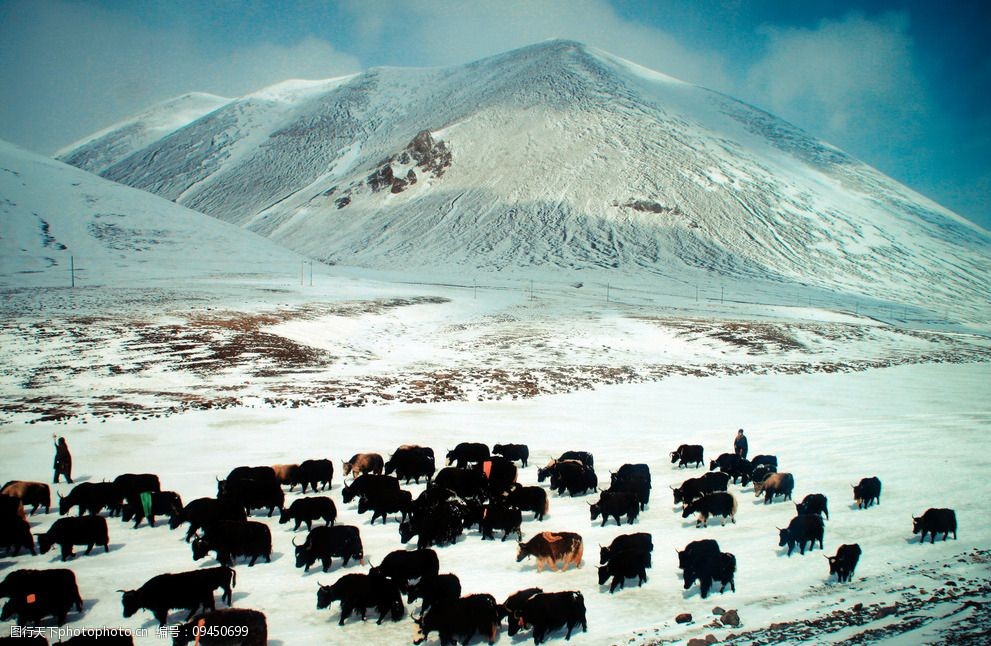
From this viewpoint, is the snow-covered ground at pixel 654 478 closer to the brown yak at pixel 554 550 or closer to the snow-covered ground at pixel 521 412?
the snow-covered ground at pixel 521 412

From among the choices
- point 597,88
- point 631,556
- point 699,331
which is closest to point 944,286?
point 699,331

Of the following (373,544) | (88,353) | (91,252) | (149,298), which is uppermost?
(91,252)

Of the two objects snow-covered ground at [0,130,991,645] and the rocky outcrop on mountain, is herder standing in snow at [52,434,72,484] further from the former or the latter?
the rocky outcrop on mountain

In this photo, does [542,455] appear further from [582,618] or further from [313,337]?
[313,337]

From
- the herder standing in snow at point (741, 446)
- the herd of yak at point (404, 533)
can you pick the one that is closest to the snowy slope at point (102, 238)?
the herd of yak at point (404, 533)

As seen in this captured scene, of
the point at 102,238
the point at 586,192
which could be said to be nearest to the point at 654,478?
the point at 102,238

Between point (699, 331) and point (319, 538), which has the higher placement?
point (699, 331)

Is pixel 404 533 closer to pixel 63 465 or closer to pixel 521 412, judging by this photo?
pixel 63 465
